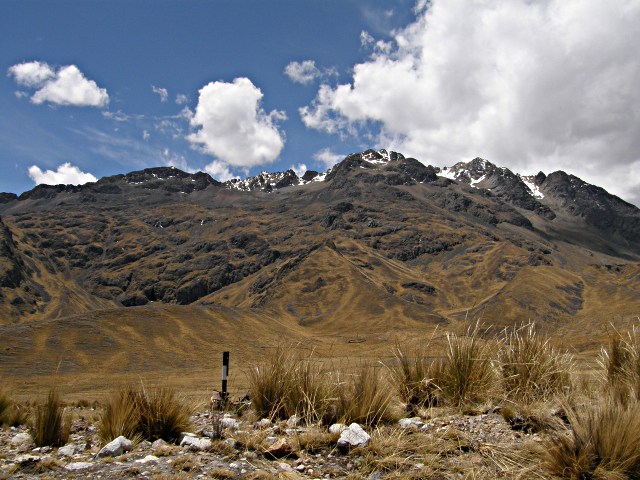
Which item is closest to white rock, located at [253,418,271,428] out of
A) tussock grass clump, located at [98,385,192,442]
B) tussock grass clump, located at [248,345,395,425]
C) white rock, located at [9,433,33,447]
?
tussock grass clump, located at [248,345,395,425]

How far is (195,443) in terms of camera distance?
17.5 feet

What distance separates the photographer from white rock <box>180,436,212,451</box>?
5.27m

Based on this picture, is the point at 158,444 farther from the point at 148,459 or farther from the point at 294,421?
the point at 294,421

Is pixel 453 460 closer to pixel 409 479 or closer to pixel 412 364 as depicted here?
pixel 409 479

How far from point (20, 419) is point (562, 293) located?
10848 cm

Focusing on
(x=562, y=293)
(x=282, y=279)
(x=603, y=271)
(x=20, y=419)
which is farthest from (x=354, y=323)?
(x=20, y=419)

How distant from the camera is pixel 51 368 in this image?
41688 mm

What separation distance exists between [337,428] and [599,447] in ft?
8.35

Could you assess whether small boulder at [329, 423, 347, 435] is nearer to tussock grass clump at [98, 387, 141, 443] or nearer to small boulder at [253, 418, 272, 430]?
small boulder at [253, 418, 272, 430]

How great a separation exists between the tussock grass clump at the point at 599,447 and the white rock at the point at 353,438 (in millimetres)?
1699

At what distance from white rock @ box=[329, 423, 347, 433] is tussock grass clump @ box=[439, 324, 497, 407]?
5.55 feet

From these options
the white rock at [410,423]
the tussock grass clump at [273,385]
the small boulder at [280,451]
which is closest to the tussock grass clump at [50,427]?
the tussock grass clump at [273,385]

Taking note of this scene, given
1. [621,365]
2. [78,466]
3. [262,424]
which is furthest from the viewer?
[621,365]

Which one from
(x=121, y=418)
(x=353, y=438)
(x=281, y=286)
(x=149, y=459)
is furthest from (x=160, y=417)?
(x=281, y=286)
